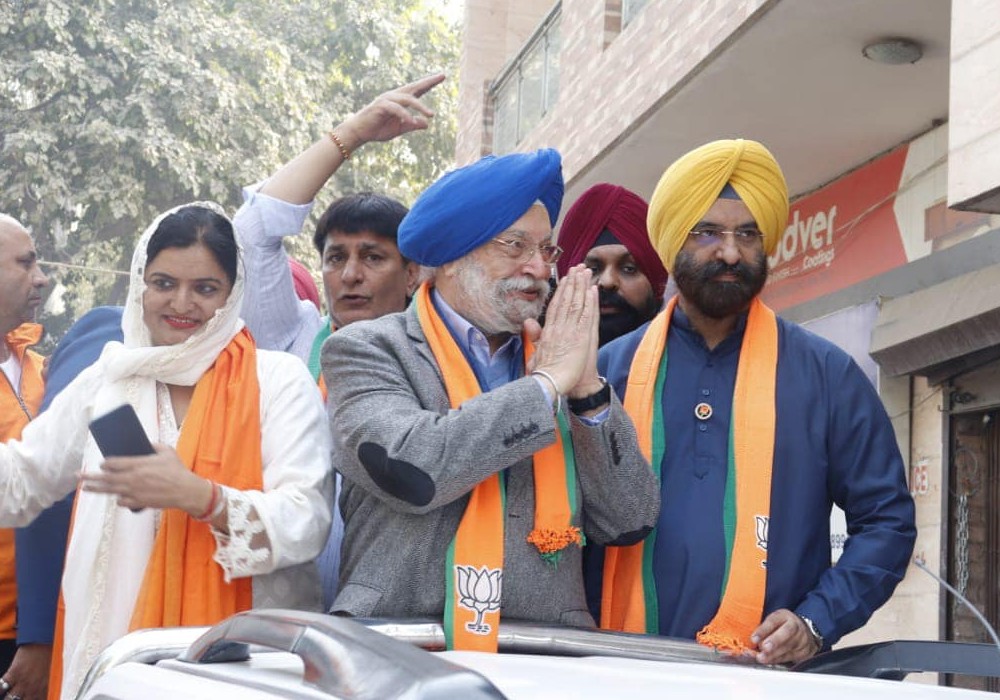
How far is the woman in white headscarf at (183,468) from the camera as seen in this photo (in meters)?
2.78

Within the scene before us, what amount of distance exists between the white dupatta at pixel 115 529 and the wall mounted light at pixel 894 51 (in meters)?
4.82

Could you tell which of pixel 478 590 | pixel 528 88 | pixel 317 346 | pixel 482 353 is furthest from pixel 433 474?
pixel 528 88

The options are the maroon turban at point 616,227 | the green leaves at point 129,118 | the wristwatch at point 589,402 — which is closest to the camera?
the wristwatch at point 589,402

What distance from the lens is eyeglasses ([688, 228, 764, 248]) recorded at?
133 inches

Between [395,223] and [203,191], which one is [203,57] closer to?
[203,191]

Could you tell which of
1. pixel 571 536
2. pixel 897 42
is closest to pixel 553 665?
pixel 571 536

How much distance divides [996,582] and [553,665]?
6402mm

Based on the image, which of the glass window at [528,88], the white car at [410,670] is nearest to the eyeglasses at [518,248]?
the white car at [410,670]

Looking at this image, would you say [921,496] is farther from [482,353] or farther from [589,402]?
[589,402]

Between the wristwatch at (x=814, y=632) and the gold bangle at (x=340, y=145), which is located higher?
the gold bangle at (x=340, y=145)

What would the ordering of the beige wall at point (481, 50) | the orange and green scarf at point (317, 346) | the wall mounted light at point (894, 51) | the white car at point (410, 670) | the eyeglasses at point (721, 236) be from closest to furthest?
the white car at point (410, 670) → the eyeglasses at point (721, 236) → the orange and green scarf at point (317, 346) → the wall mounted light at point (894, 51) → the beige wall at point (481, 50)

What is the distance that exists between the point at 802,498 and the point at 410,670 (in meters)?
1.96

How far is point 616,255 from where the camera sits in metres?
4.35

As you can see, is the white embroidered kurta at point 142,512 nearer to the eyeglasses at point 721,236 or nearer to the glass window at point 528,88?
the eyeglasses at point 721,236
